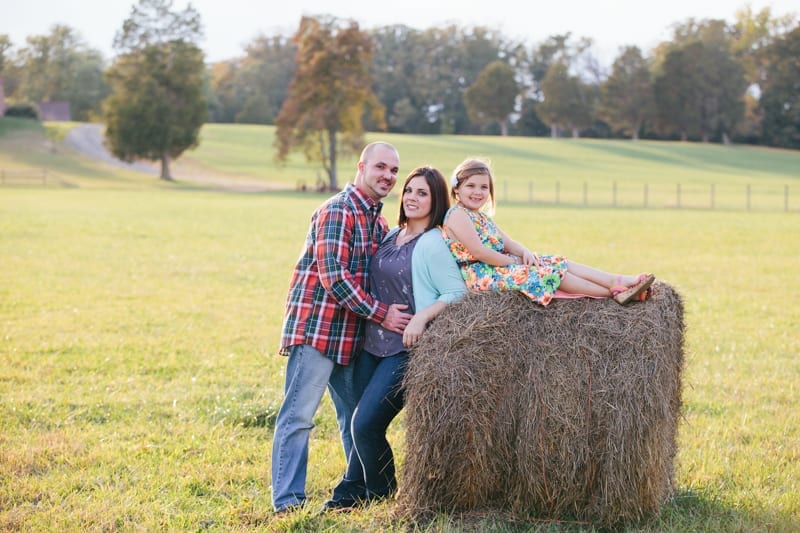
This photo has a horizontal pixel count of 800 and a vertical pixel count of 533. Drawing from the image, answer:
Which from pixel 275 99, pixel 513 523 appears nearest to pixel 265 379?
pixel 513 523

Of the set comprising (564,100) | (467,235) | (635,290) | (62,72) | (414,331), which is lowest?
(414,331)

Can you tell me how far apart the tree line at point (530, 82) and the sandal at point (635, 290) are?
83.6 m

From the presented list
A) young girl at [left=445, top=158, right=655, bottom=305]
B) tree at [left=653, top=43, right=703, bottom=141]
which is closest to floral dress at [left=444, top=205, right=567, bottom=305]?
young girl at [left=445, top=158, right=655, bottom=305]

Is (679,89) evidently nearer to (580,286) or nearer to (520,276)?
(580,286)

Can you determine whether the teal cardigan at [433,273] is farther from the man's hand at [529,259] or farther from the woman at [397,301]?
the man's hand at [529,259]

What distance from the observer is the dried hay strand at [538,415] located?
471 cm

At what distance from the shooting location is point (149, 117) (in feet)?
198

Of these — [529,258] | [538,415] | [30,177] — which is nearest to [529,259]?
[529,258]

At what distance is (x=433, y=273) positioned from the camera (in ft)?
16.5

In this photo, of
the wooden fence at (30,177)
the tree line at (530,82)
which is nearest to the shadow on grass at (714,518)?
the wooden fence at (30,177)

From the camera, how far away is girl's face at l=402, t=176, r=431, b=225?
5156 mm

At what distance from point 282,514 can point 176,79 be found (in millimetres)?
60573

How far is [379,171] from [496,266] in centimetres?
89

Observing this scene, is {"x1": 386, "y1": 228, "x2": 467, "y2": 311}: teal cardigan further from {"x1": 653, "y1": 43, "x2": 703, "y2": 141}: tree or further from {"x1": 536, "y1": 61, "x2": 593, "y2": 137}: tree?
{"x1": 536, "y1": 61, "x2": 593, "y2": 137}: tree
